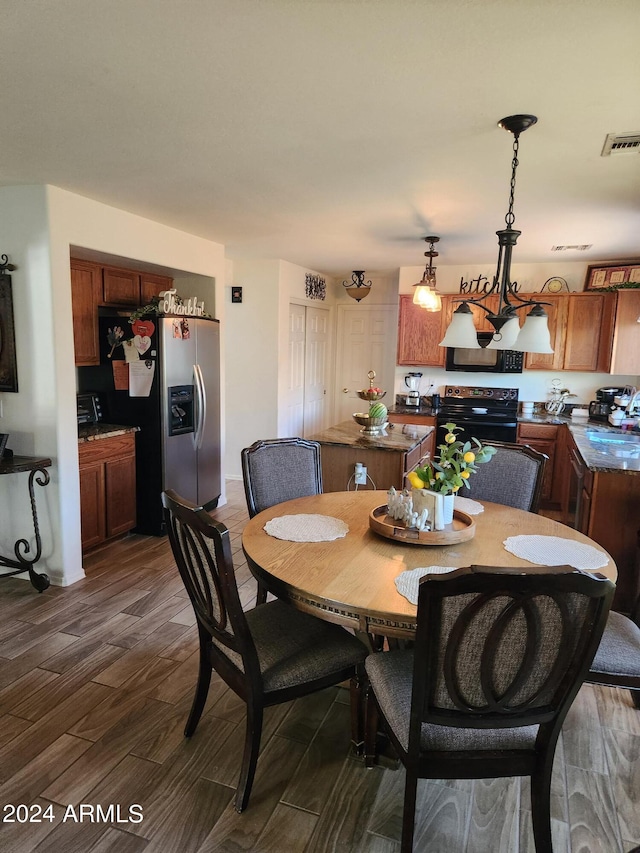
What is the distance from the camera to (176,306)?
4.14 metres

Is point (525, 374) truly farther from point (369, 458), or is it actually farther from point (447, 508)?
point (447, 508)

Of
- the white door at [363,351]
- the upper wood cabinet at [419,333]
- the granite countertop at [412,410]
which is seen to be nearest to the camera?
the granite countertop at [412,410]

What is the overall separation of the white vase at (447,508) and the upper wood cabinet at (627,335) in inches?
144

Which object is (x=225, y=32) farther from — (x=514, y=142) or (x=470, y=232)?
(x=470, y=232)

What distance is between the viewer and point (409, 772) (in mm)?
1477

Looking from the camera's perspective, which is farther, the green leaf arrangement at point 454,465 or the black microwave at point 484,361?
the black microwave at point 484,361

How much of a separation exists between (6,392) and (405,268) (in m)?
4.21

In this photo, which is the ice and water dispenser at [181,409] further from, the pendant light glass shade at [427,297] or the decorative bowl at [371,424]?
the pendant light glass shade at [427,297]

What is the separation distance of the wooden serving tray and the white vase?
0.09ft

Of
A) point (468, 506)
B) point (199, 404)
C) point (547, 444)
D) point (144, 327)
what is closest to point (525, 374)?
point (547, 444)

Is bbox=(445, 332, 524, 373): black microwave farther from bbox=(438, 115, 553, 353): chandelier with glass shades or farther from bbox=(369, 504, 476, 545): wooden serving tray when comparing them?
bbox=(369, 504, 476, 545): wooden serving tray

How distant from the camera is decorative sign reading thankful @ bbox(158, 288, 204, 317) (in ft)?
13.2

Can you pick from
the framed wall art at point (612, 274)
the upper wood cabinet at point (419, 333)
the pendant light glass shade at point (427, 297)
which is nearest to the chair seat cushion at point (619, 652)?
the pendant light glass shade at point (427, 297)

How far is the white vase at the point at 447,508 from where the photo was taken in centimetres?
213
